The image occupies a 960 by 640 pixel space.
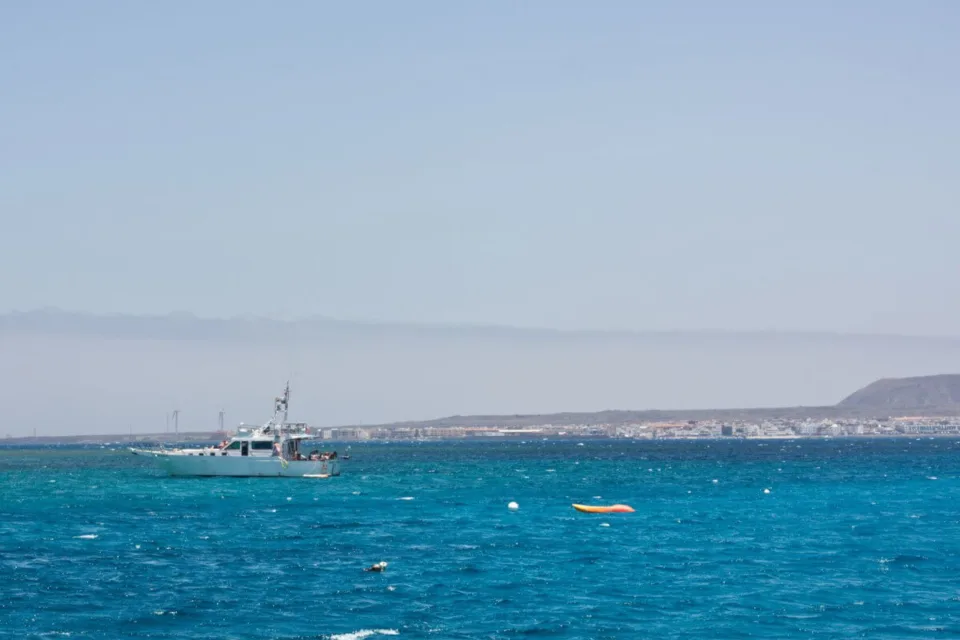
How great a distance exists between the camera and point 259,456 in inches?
5241

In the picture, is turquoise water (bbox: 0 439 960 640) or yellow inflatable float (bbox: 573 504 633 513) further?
yellow inflatable float (bbox: 573 504 633 513)

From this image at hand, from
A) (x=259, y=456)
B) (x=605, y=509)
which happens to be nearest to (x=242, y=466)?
(x=259, y=456)

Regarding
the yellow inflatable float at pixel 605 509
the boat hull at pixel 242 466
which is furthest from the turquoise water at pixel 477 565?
the boat hull at pixel 242 466

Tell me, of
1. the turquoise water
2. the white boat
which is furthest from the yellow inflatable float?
the white boat

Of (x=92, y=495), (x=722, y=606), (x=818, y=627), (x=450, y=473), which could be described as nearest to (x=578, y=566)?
(x=722, y=606)

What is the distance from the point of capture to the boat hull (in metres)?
133

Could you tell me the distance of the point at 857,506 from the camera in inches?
3861

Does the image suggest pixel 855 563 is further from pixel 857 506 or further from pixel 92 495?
pixel 92 495

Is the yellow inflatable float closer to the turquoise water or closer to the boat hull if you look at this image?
the turquoise water

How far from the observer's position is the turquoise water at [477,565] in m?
46.0

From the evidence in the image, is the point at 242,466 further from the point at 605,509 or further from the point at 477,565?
the point at 477,565

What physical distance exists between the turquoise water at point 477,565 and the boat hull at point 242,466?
1820cm

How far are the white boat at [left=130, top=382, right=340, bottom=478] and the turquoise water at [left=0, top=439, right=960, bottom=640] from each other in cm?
1830

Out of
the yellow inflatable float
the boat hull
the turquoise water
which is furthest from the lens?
the boat hull
